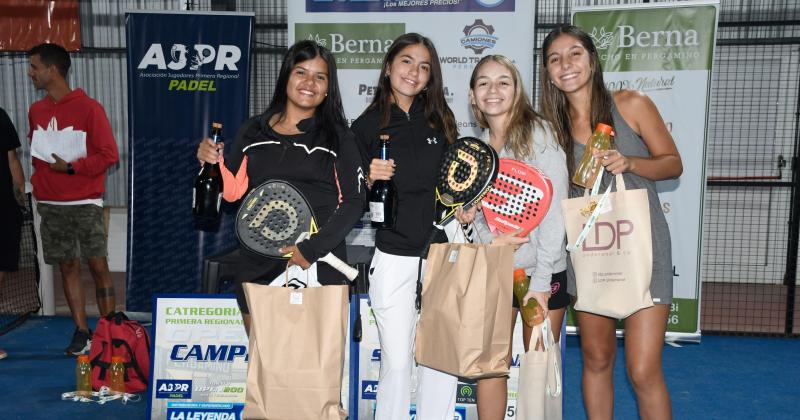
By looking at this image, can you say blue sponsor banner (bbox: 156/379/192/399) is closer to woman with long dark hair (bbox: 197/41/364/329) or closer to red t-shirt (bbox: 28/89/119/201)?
woman with long dark hair (bbox: 197/41/364/329)

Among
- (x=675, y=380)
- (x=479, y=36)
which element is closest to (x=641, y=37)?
(x=479, y=36)

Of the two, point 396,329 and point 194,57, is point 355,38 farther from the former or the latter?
point 396,329

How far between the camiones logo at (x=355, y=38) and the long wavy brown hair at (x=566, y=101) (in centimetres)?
240

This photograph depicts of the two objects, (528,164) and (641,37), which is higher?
(641,37)

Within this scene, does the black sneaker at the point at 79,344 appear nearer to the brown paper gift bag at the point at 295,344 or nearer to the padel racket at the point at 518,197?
the brown paper gift bag at the point at 295,344

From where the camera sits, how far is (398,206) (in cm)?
268

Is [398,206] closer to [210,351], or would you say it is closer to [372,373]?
[372,373]

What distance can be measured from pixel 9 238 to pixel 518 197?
140 inches

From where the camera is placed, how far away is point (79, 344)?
467 centimetres

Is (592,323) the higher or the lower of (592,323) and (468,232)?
the lower

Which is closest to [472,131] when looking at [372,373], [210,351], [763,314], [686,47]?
[686,47]

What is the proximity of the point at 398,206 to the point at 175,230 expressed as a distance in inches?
115

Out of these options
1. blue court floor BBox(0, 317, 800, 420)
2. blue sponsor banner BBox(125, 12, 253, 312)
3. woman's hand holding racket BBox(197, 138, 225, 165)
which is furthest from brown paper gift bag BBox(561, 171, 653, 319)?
blue sponsor banner BBox(125, 12, 253, 312)

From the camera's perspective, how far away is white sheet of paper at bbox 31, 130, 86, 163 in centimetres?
449
